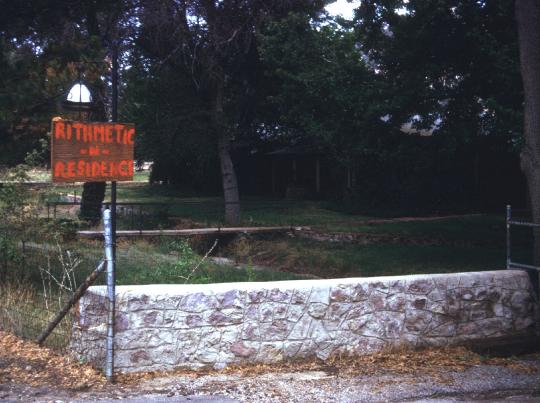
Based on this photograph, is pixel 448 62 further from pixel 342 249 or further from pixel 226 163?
pixel 226 163

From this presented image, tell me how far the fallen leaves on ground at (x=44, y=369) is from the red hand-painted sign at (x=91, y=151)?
1824mm

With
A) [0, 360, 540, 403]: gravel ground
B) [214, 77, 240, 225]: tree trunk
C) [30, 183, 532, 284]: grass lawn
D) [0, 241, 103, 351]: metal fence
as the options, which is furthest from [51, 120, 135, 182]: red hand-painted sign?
[214, 77, 240, 225]: tree trunk

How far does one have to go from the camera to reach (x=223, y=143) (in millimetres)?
24797

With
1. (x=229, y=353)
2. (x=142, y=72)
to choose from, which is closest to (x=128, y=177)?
(x=229, y=353)

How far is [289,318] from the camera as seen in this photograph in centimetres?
707

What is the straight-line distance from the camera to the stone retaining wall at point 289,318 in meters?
6.68

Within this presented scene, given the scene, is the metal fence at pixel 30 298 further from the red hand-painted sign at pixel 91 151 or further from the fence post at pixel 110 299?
the red hand-painted sign at pixel 91 151

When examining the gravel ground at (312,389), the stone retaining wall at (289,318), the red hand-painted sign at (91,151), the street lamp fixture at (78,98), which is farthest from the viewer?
the street lamp fixture at (78,98)

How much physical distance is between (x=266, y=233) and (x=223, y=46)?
6589 millimetres

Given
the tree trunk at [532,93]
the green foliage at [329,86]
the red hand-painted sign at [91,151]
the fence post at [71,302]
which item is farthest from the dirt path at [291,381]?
the green foliage at [329,86]

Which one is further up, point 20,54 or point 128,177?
point 20,54

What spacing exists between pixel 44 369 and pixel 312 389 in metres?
2.60

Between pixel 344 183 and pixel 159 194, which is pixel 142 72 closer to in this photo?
pixel 344 183

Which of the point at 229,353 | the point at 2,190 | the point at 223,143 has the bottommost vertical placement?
the point at 229,353
